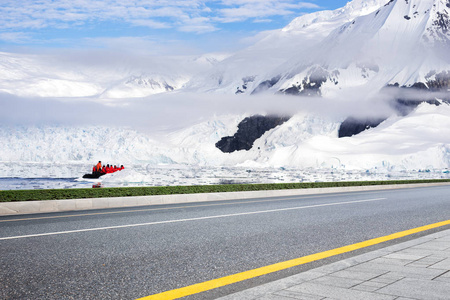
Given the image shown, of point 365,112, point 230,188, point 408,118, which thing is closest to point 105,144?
point 230,188

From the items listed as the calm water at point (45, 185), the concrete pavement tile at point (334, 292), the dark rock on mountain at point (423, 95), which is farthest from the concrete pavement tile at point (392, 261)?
the dark rock on mountain at point (423, 95)

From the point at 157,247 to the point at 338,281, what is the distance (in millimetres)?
3024

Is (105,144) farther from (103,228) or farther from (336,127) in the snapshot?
(336,127)

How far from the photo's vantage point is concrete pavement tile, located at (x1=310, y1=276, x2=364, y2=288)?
14.1 feet

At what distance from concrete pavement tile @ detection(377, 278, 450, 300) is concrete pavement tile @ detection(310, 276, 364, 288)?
0.32 meters

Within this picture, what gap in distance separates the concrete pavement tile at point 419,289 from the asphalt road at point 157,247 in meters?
1.36

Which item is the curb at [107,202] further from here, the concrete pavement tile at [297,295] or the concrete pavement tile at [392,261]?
the concrete pavement tile at [297,295]

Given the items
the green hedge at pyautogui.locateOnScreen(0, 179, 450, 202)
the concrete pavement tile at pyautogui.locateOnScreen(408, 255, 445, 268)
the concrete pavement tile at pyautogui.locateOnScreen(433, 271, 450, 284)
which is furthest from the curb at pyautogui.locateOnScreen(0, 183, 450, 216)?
the concrete pavement tile at pyautogui.locateOnScreen(433, 271, 450, 284)

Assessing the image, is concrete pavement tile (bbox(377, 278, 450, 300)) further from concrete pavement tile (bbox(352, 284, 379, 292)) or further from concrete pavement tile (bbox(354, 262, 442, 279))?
concrete pavement tile (bbox(354, 262, 442, 279))

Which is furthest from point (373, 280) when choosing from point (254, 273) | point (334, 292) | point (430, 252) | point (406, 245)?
point (406, 245)

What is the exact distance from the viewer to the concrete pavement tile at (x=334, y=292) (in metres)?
3.83

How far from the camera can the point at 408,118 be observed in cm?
14738

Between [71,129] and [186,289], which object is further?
[71,129]

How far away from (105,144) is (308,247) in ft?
293
